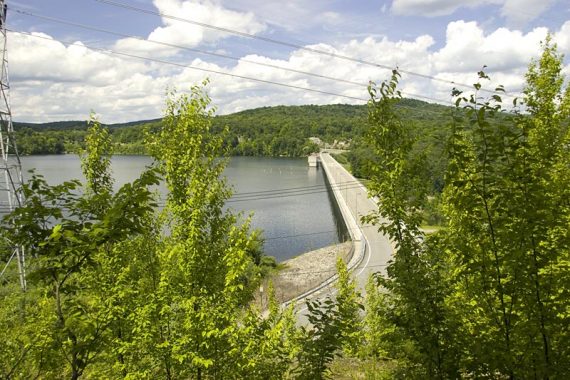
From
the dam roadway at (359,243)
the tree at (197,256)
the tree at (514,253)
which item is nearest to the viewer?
the tree at (514,253)

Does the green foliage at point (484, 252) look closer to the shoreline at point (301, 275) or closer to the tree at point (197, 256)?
the tree at point (197, 256)

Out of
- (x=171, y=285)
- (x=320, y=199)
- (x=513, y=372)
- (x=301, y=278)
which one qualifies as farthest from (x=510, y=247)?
A: (x=320, y=199)

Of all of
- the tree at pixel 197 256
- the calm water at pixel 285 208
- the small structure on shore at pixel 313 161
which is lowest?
the calm water at pixel 285 208

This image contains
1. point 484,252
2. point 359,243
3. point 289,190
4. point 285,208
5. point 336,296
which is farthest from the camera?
point 289,190

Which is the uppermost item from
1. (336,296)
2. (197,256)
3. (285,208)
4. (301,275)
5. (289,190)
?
(197,256)

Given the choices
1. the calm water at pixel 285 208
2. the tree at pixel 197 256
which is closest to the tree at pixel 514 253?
the tree at pixel 197 256

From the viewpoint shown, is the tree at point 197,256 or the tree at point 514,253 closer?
the tree at point 514,253

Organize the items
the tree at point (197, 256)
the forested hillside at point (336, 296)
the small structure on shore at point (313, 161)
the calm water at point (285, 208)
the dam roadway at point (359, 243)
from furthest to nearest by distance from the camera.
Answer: the small structure on shore at point (313, 161) < the calm water at point (285, 208) < the dam roadway at point (359, 243) < the tree at point (197, 256) < the forested hillside at point (336, 296)

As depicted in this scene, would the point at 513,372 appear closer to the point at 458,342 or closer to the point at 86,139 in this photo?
the point at 458,342

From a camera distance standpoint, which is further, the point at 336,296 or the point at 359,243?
the point at 359,243

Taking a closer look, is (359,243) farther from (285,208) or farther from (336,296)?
(336,296)

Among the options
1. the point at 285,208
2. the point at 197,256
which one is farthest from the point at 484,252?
the point at 285,208

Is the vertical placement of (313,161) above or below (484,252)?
below

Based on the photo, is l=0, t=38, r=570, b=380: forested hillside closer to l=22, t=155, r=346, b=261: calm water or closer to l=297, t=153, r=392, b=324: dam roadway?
l=297, t=153, r=392, b=324: dam roadway
